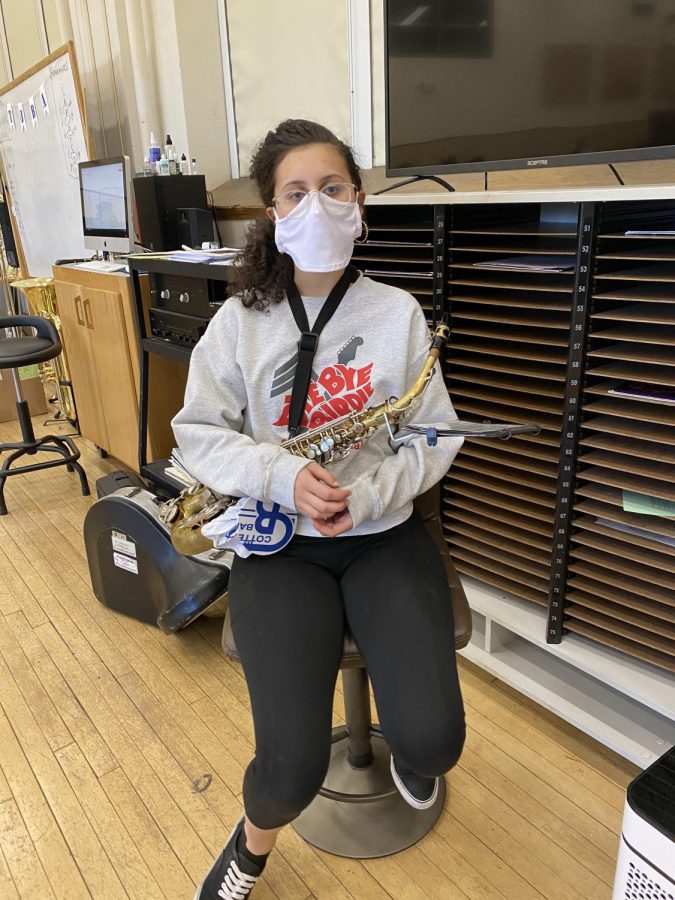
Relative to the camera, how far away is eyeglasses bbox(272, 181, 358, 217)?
1.16m

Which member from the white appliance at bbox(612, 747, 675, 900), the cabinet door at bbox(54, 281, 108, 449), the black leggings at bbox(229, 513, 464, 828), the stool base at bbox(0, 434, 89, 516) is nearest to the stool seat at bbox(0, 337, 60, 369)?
the cabinet door at bbox(54, 281, 108, 449)

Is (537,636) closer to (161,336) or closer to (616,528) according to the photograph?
(616,528)

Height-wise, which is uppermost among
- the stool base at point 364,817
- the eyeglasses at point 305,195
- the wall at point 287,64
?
the wall at point 287,64

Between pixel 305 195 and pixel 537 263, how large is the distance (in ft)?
1.60

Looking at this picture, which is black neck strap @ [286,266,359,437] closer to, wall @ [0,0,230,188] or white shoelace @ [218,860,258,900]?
white shoelace @ [218,860,258,900]

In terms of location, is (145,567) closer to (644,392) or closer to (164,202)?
(644,392)

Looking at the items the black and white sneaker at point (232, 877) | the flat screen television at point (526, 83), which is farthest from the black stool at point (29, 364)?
the black and white sneaker at point (232, 877)

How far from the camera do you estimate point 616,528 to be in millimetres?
1348

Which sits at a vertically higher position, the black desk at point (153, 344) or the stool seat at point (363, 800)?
the black desk at point (153, 344)

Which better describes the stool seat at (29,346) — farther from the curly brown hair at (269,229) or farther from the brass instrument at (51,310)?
the curly brown hair at (269,229)

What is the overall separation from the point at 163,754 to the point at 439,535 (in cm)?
82

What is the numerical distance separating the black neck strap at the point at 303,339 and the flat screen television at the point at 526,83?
0.53 m

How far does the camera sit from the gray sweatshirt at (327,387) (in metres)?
1.15

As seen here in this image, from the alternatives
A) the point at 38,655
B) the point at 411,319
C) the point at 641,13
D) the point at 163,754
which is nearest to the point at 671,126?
the point at 641,13
